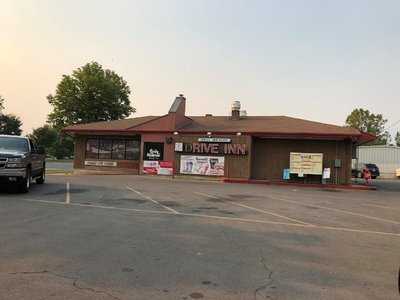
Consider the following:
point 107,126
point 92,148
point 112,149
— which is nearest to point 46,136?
point 92,148

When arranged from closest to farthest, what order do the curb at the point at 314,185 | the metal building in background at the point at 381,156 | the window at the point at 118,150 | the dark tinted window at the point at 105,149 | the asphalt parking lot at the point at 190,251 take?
the asphalt parking lot at the point at 190,251 → the curb at the point at 314,185 → the window at the point at 118,150 → the dark tinted window at the point at 105,149 → the metal building in background at the point at 381,156

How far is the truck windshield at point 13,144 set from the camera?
17.0 metres

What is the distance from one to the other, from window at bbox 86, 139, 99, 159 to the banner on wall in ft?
13.9

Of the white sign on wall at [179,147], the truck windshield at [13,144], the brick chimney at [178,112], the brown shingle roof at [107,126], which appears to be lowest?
A: the truck windshield at [13,144]

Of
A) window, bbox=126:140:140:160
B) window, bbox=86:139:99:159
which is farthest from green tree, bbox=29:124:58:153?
window, bbox=126:140:140:160

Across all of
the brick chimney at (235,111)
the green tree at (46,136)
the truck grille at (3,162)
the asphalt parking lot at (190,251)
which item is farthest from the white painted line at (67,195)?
the green tree at (46,136)

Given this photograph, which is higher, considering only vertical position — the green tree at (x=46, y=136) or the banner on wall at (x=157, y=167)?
the green tree at (x=46, y=136)

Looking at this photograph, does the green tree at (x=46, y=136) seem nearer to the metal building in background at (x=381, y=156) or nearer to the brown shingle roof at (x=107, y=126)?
the brown shingle roof at (x=107, y=126)

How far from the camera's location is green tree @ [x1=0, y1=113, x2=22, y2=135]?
84.0 metres

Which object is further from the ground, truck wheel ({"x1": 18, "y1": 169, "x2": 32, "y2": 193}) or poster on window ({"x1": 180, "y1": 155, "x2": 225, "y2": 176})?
poster on window ({"x1": 180, "y1": 155, "x2": 225, "y2": 176})

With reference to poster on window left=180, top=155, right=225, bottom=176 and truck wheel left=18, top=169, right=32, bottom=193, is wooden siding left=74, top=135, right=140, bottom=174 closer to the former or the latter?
poster on window left=180, top=155, right=225, bottom=176

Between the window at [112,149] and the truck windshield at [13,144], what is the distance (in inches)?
618

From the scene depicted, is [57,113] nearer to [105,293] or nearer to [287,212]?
[287,212]

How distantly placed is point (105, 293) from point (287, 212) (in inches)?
376
